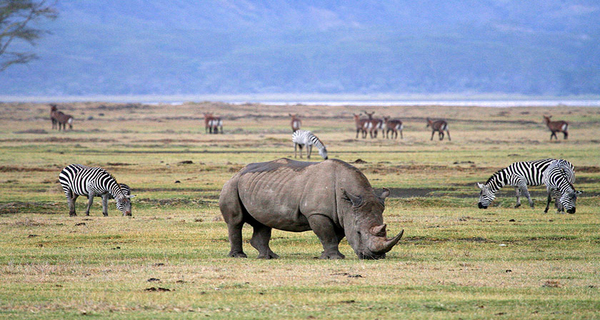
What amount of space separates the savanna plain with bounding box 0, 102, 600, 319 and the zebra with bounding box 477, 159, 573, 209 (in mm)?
422

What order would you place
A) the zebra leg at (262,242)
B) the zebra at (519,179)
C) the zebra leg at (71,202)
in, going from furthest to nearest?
the zebra at (519,179) < the zebra leg at (71,202) < the zebra leg at (262,242)

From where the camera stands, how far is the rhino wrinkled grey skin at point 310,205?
12859mm

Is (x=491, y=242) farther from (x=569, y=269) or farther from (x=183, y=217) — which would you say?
(x=183, y=217)

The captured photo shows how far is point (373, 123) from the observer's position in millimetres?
65000

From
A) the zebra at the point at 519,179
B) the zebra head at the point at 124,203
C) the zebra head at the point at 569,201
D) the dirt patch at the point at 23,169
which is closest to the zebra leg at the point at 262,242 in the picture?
the zebra head at the point at 124,203

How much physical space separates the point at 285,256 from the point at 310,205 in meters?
1.39

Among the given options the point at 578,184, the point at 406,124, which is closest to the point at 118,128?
the point at 406,124

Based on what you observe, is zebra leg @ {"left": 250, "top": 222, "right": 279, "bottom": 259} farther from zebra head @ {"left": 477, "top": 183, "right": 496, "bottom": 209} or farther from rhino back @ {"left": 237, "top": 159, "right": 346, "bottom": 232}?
zebra head @ {"left": 477, "top": 183, "right": 496, "bottom": 209}

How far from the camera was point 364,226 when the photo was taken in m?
12.8

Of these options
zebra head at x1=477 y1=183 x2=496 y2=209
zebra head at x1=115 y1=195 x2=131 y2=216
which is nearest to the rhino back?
zebra head at x1=115 y1=195 x2=131 y2=216

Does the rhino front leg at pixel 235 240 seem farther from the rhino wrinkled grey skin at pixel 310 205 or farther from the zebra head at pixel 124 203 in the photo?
the zebra head at pixel 124 203

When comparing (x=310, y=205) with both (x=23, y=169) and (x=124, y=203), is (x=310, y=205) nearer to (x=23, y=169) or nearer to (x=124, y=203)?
(x=124, y=203)

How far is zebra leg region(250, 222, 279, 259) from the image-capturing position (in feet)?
45.2

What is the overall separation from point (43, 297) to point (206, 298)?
1992mm
